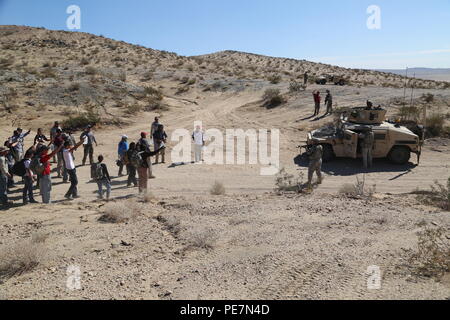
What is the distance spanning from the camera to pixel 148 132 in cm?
1983

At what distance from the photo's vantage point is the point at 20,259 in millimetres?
5973

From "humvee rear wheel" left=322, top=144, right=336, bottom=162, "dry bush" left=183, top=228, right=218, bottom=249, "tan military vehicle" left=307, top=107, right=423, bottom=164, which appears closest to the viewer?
"dry bush" left=183, top=228, right=218, bottom=249

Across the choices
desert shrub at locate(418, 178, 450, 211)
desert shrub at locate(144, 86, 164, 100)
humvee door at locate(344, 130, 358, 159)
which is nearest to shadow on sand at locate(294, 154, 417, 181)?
humvee door at locate(344, 130, 358, 159)

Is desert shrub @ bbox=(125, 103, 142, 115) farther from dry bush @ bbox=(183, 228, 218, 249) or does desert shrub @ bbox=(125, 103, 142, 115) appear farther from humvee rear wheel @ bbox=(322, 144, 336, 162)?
dry bush @ bbox=(183, 228, 218, 249)

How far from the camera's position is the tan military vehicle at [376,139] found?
14016mm

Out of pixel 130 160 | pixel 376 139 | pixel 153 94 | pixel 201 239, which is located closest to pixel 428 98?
pixel 376 139

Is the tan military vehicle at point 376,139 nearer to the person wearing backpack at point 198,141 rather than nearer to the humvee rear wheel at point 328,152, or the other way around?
the humvee rear wheel at point 328,152

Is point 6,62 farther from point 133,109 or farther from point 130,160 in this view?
point 130,160

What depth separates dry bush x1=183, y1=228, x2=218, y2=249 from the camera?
672 centimetres

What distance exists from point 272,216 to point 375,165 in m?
7.62

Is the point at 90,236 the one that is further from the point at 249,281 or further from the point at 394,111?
the point at 394,111

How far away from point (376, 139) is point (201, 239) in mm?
9491

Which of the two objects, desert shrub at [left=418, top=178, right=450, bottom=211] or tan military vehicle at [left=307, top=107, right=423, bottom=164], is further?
tan military vehicle at [left=307, top=107, right=423, bottom=164]

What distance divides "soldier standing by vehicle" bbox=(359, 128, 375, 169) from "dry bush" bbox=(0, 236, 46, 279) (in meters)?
10.9
